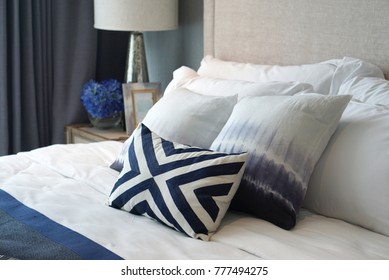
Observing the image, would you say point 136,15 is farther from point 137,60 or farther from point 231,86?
point 231,86

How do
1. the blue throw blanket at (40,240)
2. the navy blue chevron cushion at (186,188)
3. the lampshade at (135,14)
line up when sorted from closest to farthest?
1. the blue throw blanket at (40,240)
2. the navy blue chevron cushion at (186,188)
3. the lampshade at (135,14)

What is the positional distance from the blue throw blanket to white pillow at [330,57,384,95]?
1.06 metres

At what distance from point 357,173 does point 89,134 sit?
1.82 metres

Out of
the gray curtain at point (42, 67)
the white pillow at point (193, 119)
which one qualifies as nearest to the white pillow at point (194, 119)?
the white pillow at point (193, 119)

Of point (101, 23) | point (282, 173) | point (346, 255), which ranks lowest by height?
point (346, 255)

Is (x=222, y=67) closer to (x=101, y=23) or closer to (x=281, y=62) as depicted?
Result: (x=281, y=62)

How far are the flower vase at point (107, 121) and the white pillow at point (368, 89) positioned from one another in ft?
4.95

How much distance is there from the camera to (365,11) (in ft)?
7.12

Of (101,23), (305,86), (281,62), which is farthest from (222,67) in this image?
(101,23)

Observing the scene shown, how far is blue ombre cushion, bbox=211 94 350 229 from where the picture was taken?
1683 millimetres

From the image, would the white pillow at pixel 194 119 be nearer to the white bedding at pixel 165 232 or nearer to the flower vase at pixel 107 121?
the white bedding at pixel 165 232

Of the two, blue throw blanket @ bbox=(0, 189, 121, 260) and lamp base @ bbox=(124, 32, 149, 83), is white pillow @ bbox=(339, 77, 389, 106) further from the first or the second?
lamp base @ bbox=(124, 32, 149, 83)

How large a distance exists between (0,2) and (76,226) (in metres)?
1.82

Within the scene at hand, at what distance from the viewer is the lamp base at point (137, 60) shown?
3.20 meters
